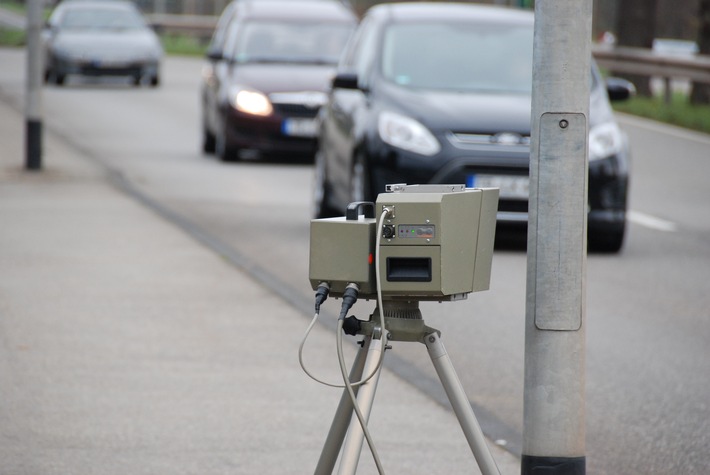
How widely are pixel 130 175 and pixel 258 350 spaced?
29.1ft

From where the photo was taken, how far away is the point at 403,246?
4.00 metres

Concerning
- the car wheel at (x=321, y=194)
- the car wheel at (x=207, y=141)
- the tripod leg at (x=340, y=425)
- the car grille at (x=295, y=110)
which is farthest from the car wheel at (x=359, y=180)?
the car wheel at (x=207, y=141)

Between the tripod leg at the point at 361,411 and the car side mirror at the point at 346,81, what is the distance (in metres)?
7.28

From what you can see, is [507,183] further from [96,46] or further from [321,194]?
[96,46]

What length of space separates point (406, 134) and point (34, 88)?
17.9 ft

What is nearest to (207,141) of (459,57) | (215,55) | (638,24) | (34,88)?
(215,55)

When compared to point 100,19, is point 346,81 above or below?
above

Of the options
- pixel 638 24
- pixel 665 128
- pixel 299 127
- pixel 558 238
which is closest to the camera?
pixel 558 238

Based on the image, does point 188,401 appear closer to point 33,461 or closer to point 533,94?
point 33,461

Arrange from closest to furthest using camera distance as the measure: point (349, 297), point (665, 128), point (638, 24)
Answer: point (349, 297), point (665, 128), point (638, 24)

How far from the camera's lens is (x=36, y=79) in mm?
15250

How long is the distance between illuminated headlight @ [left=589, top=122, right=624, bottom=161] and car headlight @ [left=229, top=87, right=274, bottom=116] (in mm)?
6852

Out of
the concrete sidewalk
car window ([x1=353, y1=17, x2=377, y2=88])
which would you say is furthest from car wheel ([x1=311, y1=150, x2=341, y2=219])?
the concrete sidewalk

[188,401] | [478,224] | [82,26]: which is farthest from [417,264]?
[82,26]
